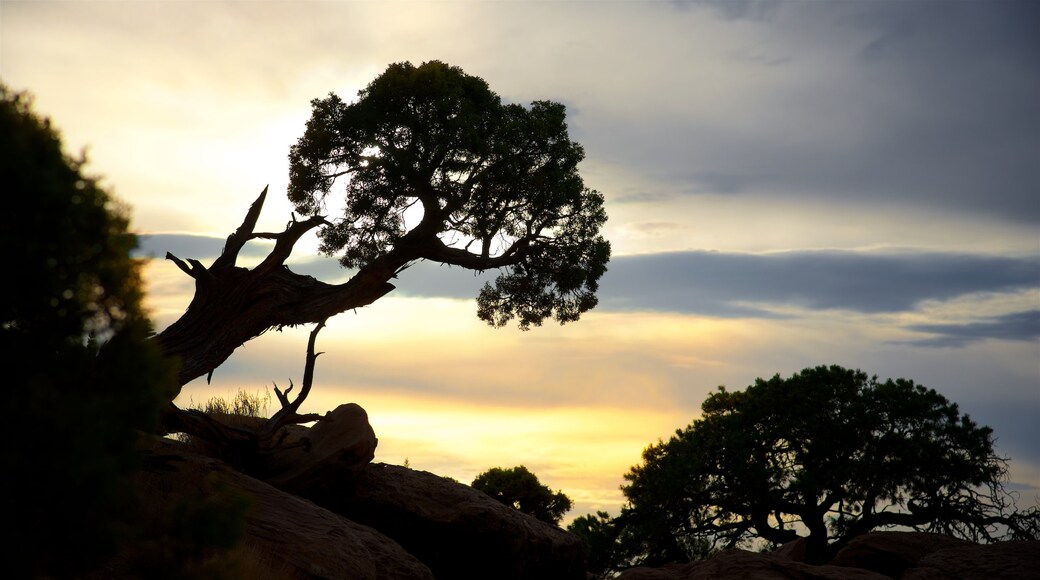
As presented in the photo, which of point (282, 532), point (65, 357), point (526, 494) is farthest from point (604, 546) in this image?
point (65, 357)

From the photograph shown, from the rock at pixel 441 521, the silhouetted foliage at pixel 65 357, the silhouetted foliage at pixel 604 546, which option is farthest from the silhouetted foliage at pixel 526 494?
the silhouetted foliage at pixel 65 357

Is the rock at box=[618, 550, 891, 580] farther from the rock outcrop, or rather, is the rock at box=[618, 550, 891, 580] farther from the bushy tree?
the bushy tree

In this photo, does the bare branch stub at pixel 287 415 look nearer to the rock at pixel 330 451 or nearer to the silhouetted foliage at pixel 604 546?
the rock at pixel 330 451

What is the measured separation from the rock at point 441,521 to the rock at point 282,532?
75.5 inches

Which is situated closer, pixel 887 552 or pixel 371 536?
pixel 371 536

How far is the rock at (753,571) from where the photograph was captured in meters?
12.6

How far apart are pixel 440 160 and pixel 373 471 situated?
816cm

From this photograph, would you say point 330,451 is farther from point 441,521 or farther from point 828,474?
point 828,474

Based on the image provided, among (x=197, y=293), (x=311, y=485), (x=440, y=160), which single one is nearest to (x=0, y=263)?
(x=311, y=485)

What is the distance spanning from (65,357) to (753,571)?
382 inches

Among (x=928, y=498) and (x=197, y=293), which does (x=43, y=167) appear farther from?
(x=928, y=498)

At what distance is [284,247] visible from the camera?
20.2 metres

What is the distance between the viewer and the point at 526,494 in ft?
87.7

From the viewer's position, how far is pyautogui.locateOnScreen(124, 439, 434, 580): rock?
1129 cm
